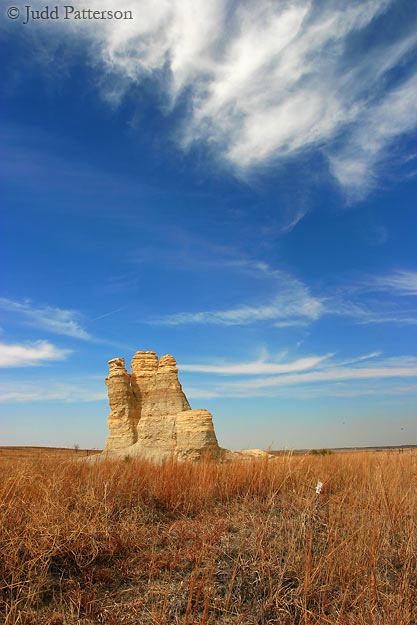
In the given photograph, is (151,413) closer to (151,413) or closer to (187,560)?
(151,413)

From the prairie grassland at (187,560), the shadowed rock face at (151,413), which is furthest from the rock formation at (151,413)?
the prairie grassland at (187,560)

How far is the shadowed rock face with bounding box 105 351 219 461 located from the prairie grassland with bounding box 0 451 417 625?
780 inches

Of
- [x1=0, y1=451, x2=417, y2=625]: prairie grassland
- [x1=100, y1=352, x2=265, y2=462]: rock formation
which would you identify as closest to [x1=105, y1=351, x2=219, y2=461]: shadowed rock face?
[x1=100, y1=352, x2=265, y2=462]: rock formation

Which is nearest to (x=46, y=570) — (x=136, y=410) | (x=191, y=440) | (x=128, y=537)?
(x=128, y=537)

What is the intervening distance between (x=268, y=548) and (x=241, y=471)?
3383mm

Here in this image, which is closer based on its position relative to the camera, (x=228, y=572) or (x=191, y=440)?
(x=228, y=572)

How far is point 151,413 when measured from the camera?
94.7ft

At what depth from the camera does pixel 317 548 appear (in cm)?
402

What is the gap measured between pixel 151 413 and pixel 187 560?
26.0 meters

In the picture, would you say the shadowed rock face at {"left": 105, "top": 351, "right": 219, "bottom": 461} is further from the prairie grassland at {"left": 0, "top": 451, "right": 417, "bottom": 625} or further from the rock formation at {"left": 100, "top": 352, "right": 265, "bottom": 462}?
the prairie grassland at {"left": 0, "top": 451, "right": 417, "bottom": 625}

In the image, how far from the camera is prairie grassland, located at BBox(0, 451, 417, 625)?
2.88m

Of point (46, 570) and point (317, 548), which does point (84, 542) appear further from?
point (317, 548)

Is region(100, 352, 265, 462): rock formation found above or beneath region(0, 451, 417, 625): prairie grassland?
above

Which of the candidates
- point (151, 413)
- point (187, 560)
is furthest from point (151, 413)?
point (187, 560)
